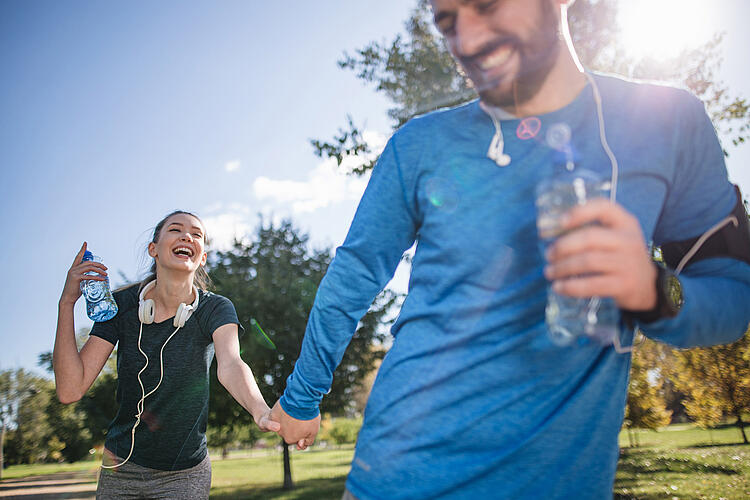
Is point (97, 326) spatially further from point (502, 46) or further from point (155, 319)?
point (502, 46)

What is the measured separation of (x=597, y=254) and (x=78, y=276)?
3.46m

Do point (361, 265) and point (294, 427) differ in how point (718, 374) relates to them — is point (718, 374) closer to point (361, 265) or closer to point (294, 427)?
point (294, 427)

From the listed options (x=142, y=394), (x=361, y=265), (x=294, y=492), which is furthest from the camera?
(x=294, y=492)

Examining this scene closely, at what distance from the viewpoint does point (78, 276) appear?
11.5 feet

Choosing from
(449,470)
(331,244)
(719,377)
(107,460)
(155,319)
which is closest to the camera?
(449,470)

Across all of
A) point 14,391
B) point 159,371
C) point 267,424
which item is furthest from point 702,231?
point 14,391

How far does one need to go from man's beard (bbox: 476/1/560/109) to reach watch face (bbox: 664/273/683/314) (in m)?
0.63

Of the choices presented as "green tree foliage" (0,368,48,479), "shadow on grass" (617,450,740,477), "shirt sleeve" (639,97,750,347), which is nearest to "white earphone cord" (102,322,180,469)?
"shirt sleeve" (639,97,750,347)

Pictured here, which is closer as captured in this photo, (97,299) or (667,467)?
(97,299)

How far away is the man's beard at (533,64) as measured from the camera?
145 centimetres

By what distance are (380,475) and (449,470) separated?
19cm

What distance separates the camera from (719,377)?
733 inches

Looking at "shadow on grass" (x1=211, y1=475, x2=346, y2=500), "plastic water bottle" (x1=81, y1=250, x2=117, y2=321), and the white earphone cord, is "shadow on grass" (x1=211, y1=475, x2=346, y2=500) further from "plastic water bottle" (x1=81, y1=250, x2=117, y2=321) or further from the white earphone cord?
"plastic water bottle" (x1=81, y1=250, x2=117, y2=321)

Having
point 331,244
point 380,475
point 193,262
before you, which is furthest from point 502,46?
point 331,244
